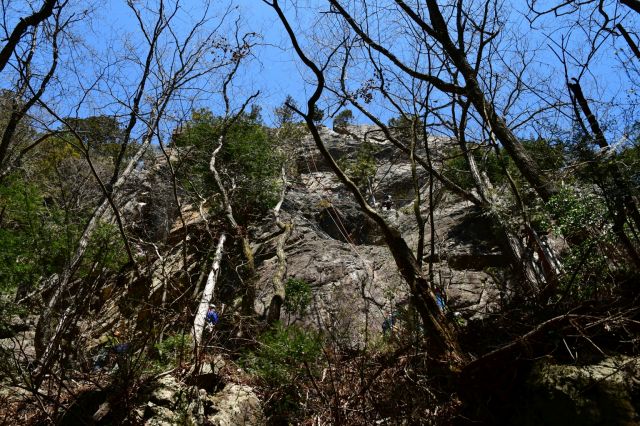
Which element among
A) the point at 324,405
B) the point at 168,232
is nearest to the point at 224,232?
the point at 168,232

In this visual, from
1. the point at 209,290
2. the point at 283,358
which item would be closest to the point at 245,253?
the point at 209,290

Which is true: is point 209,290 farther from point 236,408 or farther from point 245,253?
point 236,408

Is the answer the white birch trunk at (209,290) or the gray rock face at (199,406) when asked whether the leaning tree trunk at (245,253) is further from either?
the gray rock face at (199,406)

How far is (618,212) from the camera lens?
381 cm

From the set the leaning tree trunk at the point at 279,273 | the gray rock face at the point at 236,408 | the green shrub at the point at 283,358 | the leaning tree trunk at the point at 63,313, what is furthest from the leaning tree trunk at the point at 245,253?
the gray rock face at the point at 236,408

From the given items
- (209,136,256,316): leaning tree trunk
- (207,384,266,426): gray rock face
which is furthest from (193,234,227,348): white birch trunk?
(207,384,266,426): gray rock face

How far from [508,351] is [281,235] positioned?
9.37 m

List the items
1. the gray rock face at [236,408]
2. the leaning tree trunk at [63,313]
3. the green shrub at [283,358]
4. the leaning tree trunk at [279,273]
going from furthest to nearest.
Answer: the leaning tree trunk at [279,273] → the green shrub at [283,358] → the gray rock face at [236,408] → the leaning tree trunk at [63,313]

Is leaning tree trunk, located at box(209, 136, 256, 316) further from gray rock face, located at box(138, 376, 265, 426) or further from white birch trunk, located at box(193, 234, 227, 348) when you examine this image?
gray rock face, located at box(138, 376, 265, 426)

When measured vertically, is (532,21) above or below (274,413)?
above

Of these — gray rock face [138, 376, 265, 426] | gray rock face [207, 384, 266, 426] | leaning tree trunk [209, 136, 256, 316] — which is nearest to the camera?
gray rock face [138, 376, 265, 426]

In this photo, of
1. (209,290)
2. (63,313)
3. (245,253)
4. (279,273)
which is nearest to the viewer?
(63,313)

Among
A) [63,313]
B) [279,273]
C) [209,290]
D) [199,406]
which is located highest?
[279,273]

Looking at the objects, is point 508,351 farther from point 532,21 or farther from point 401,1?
point 401,1
